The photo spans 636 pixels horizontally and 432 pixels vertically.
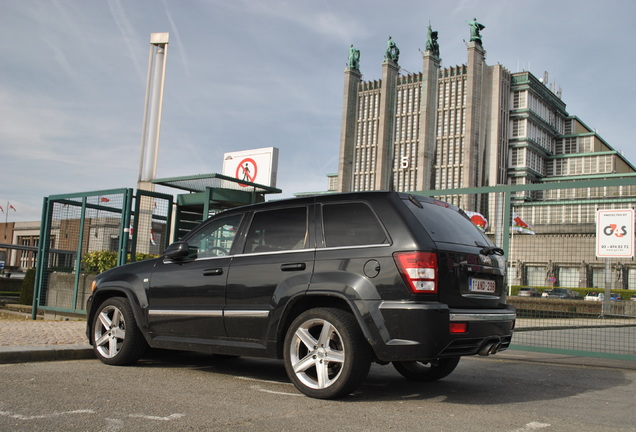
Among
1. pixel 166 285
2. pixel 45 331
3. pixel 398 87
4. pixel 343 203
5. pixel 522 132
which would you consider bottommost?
pixel 45 331

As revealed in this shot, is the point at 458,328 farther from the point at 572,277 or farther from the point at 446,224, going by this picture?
the point at 572,277

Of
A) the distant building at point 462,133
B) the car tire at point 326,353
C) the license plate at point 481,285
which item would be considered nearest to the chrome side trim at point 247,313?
the car tire at point 326,353

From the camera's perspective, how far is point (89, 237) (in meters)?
13.1

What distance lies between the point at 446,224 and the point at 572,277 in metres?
4.07

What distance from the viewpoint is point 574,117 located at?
10681 cm

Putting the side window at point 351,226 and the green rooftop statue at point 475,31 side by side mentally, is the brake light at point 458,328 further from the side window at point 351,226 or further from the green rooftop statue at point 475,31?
the green rooftop statue at point 475,31

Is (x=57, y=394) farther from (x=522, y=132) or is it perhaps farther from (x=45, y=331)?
(x=522, y=132)

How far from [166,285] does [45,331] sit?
4.08 m

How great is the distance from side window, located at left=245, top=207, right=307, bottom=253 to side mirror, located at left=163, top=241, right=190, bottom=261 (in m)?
0.72

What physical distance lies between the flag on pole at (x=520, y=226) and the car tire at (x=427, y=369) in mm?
4260

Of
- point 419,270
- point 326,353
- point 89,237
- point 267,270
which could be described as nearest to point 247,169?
point 89,237

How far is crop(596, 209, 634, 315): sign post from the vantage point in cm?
830

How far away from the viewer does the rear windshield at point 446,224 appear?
17.2 feet

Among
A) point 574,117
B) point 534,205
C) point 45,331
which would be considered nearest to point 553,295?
point 534,205
